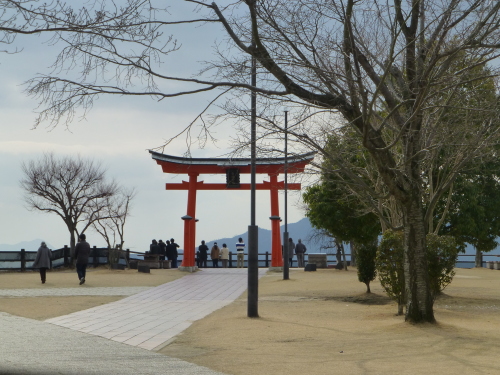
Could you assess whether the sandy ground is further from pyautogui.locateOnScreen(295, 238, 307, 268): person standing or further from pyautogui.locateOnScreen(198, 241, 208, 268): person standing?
pyautogui.locateOnScreen(295, 238, 307, 268): person standing

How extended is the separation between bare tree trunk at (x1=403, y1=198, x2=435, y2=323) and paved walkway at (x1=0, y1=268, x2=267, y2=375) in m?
3.86

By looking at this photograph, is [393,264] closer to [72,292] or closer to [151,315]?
[151,315]

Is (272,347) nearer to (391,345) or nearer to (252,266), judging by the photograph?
(391,345)

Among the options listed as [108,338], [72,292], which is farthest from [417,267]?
[72,292]

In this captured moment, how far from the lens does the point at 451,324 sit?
1060cm

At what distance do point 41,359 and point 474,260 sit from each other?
37.7 metres

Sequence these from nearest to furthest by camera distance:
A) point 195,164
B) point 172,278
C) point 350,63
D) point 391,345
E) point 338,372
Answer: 1. point 338,372
2. point 391,345
3. point 350,63
4. point 172,278
5. point 195,164

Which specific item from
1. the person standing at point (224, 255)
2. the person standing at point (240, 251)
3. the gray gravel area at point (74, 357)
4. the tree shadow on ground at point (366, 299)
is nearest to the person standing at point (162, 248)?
the person standing at point (224, 255)

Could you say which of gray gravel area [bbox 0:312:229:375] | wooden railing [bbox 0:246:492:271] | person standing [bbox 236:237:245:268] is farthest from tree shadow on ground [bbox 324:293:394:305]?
person standing [bbox 236:237:245:268]

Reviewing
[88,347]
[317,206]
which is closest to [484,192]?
[317,206]

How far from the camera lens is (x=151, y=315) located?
13383 mm

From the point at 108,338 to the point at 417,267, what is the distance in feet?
16.3

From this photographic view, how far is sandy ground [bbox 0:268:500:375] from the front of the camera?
281 inches

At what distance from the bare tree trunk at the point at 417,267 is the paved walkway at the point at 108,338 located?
3.86 metres
